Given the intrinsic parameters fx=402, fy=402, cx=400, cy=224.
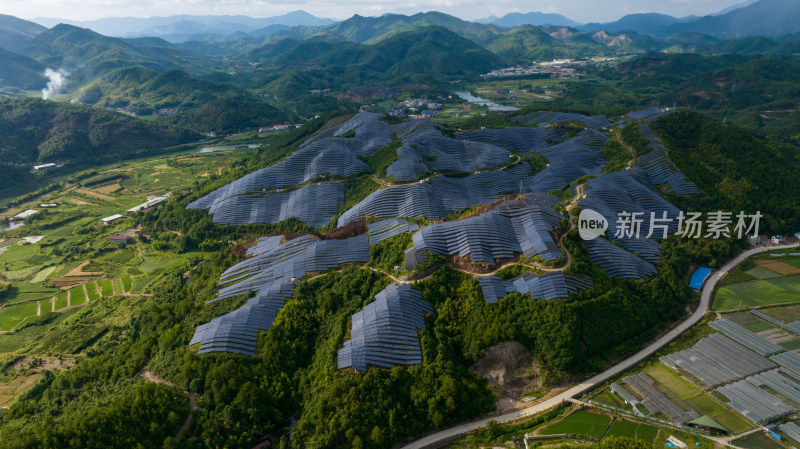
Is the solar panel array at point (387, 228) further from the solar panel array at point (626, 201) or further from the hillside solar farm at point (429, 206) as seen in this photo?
the solar panel array at point (626, 201)

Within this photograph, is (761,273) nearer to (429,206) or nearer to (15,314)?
(429,206)

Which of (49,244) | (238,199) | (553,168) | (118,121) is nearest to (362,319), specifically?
(238,199)

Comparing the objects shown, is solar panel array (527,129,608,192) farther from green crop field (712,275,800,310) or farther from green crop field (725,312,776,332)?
green crop field (725,312,776,332)

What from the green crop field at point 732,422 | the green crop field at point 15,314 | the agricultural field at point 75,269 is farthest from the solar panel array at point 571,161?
the green crop field at point 15,314

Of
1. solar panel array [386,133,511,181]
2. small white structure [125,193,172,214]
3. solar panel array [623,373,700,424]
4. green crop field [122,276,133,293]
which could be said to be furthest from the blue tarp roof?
small white structure [125,193,172,214]

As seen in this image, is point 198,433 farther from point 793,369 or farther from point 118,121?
point 118,121

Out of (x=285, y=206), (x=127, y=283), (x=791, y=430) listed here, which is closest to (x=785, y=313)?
(x=791, y=430)
